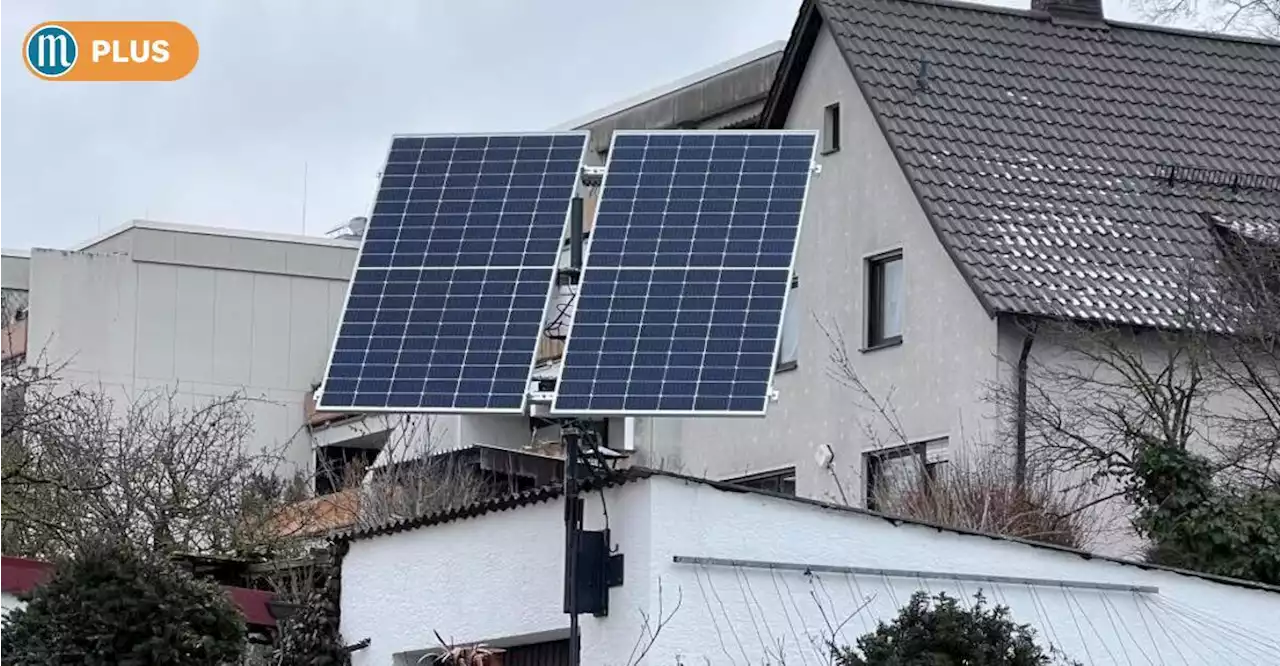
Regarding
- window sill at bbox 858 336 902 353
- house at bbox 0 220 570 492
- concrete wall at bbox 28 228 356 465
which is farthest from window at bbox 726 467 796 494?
concrete wall at bbox 28 228 356 465

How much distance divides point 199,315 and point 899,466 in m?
30.5

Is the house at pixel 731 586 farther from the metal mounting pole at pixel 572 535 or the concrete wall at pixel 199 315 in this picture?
the concrete wall at pixel 199 315

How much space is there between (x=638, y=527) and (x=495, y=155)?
3.69m

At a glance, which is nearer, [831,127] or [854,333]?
[854,333]

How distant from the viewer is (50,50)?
31812 millimetres

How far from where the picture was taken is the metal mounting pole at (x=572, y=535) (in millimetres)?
16219

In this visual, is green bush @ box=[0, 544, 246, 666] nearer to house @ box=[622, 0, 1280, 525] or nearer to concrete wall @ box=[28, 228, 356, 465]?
house @ box=[622, 0, 1280, 525]

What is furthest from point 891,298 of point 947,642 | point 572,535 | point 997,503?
point 947,642

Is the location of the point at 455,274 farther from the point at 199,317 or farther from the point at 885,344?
the point at 199,317

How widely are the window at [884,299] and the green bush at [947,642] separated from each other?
15.7 meters

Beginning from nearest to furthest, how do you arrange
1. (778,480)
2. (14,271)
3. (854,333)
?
1. (854,333)
2. (778,480)
3. (14,271)

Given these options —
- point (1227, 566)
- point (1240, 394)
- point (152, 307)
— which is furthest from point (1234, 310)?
point (152, 307)

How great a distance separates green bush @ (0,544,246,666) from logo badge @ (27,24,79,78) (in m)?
14.7

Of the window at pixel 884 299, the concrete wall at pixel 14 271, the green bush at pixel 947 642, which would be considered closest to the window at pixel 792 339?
the window at pixel 884 299
